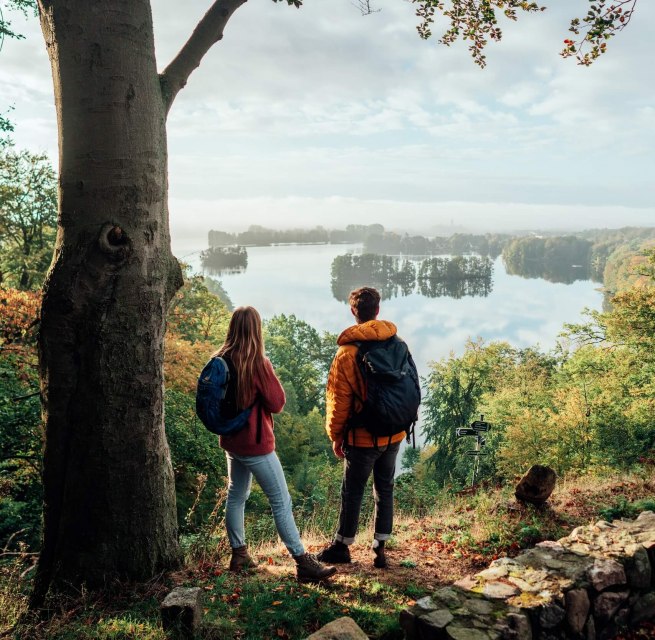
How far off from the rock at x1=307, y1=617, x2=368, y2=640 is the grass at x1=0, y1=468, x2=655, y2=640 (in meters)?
0.32

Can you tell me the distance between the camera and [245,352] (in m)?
3.23

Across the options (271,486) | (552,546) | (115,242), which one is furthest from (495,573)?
(115,242)

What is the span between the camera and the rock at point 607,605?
3.16m

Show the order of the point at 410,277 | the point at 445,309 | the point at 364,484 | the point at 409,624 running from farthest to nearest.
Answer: the point at 410,277
the point at 445,309
the point at 364,484
the point at 409,624

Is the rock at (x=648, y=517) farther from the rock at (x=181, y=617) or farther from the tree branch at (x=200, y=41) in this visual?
the tree branch at (x=200, y=41)

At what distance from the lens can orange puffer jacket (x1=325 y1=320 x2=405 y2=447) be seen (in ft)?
11.3

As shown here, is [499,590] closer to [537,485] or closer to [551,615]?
[551,615]

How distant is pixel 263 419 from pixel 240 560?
1.19m

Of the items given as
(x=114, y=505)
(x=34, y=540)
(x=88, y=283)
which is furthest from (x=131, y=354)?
(x=34, y=540)

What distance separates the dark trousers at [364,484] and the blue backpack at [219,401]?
0.83m

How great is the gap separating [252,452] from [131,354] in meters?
0.96

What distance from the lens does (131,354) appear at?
10.4 feet

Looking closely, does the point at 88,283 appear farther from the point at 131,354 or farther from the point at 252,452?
the point at 252,452

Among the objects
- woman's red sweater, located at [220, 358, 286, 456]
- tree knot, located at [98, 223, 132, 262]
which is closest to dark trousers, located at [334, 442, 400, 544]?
woman's red sweater, located at [220, 358, 286, 456]
